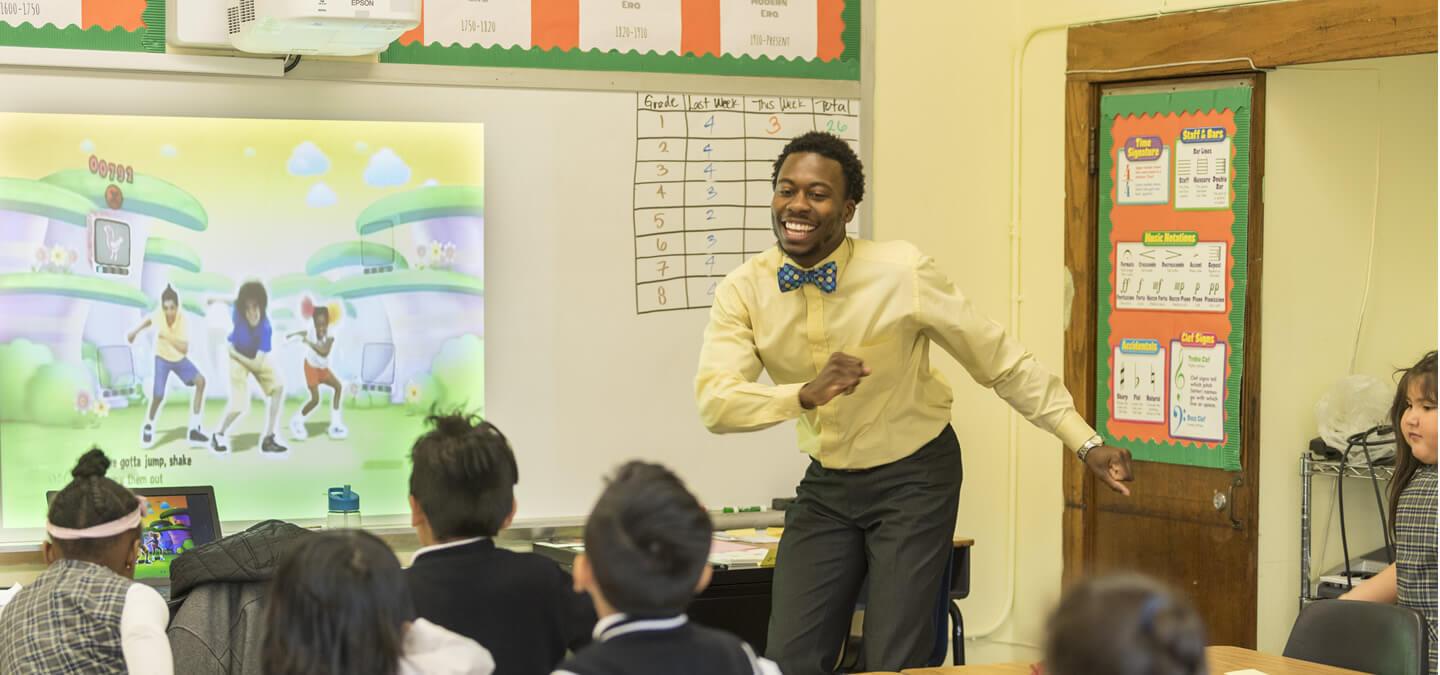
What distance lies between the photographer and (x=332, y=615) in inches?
82.4

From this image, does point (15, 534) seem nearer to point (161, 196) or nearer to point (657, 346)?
point (161, 196)

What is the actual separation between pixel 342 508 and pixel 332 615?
2.11 meters

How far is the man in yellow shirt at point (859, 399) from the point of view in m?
3.41

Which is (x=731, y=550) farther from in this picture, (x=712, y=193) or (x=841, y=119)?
(x=841, y=119)

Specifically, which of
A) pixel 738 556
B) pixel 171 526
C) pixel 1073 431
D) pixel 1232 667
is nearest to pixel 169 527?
pixel 171 526

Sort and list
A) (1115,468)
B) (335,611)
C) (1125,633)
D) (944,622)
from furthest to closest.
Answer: (944,622), (1115,468), (335,611), (1125,633)

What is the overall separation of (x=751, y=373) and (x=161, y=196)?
161cm

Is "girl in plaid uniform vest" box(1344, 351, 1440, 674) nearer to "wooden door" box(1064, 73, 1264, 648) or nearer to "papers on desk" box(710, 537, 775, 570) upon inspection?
"wooden door" box(1064, 73, 1264, 648)

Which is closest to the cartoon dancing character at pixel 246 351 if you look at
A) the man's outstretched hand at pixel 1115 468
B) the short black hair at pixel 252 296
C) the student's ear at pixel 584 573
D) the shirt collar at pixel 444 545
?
the short black hair at pixel 252 296

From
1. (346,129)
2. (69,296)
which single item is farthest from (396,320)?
(69,296)

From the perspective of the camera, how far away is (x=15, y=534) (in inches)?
154

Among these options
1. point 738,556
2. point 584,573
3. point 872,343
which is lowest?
point 738,556

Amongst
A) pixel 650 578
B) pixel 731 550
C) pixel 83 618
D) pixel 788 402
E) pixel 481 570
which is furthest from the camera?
pixel 731 550

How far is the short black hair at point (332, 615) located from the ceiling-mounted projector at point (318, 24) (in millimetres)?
1828
